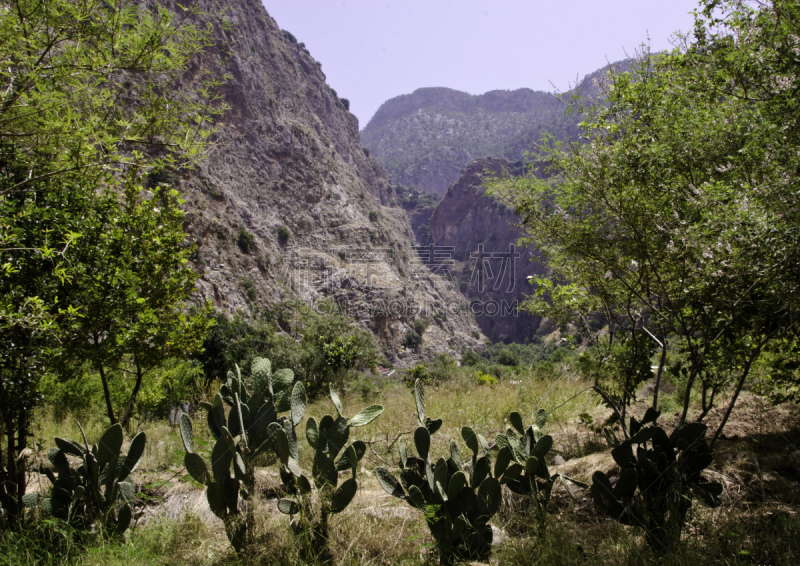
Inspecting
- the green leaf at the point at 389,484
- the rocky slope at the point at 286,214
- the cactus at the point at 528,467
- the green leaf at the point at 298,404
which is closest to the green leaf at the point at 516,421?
the cactus at the point at 528,467

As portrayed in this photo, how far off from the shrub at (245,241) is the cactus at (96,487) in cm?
3933

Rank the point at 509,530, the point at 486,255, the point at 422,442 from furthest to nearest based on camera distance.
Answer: the point at 486,255 → the point at 509,530 → the point at 422,442

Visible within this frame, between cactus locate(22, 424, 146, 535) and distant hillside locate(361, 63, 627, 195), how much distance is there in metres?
112

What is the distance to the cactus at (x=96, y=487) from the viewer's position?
2139 mm

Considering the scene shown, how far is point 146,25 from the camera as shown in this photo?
9.64 feet

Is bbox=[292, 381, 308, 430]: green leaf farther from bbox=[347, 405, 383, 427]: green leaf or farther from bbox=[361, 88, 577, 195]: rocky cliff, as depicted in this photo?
bbox=[361, 88, 577, 195]: rocky cliff

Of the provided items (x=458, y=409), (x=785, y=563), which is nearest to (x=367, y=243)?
(x=458, y=409)

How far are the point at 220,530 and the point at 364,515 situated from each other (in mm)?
833

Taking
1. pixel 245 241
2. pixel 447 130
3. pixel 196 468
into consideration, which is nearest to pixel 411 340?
pixel 245 241

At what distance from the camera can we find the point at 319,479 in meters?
2.21

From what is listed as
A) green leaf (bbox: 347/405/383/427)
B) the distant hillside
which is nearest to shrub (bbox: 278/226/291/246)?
green leaf (bbox: 347/405/383/427)

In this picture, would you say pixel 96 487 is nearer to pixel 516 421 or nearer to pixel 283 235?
pixel 516 421

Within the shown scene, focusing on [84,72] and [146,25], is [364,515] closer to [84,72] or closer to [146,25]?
[84,72]

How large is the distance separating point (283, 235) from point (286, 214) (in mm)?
3633
